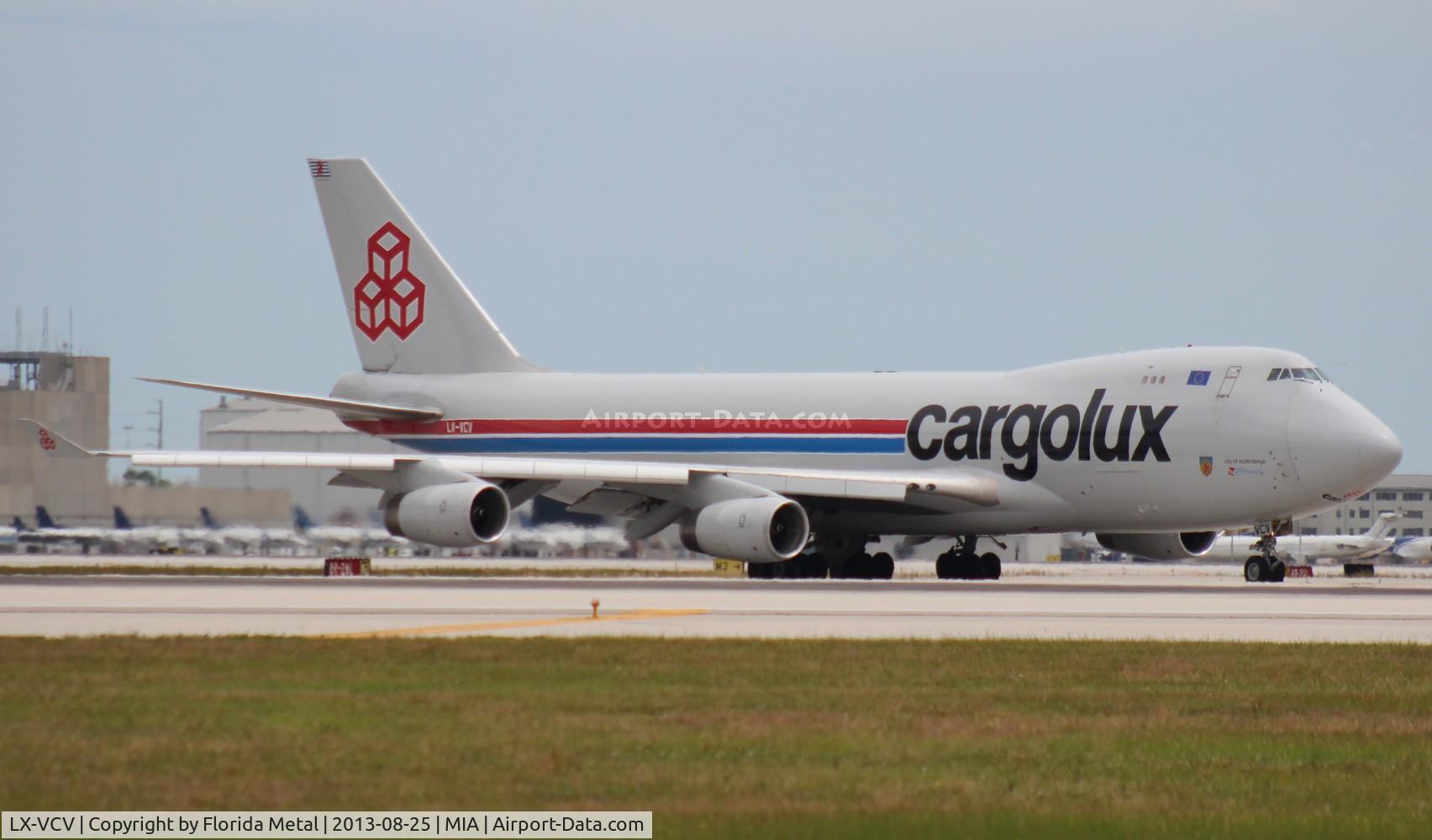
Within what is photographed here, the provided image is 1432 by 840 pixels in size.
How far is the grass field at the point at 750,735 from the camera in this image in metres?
10.5

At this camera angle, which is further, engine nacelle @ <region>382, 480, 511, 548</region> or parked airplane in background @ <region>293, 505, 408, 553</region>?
parked airplane in background @ <region>293, 505, 408, 553</region>

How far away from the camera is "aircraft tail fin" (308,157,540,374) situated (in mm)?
47031

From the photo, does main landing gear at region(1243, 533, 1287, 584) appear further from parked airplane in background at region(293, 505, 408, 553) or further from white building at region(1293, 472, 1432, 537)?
white building at region(1293, 472, 1432, 537)

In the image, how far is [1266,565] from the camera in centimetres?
4019

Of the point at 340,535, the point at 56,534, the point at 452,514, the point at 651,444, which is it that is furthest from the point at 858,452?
the point at 56,534

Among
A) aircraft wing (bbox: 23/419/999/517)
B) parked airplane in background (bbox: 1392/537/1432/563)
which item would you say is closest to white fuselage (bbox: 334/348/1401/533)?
aircraft wing (bbox: 23/419/999/517)

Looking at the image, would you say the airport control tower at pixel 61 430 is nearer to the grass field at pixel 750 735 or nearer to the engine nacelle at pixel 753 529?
the engine nacelle at pixel 753 529

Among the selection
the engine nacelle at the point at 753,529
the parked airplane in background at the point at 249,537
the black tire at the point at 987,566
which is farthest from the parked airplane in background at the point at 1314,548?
the engine nacelle at the point at 753,529

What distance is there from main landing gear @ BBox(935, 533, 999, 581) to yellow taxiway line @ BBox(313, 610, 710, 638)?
16059mm

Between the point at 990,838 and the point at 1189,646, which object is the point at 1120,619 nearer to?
the point at 1189,646

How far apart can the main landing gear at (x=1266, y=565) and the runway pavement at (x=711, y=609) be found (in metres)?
1.56

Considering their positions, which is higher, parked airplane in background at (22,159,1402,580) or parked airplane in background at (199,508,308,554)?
parked airplane in background at (22,159,1402,580)

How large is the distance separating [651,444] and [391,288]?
8.46 m

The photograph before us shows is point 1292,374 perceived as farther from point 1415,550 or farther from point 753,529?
point 1415,550
